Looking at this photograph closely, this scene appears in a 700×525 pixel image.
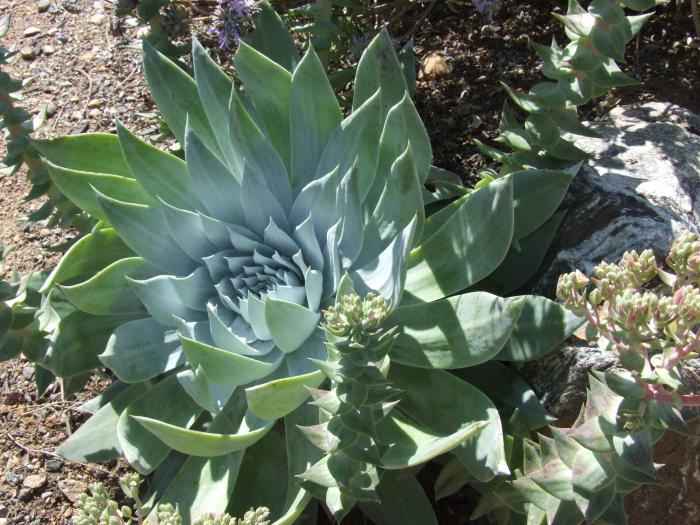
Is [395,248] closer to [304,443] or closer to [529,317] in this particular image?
[529,317]

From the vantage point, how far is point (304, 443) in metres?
1.72

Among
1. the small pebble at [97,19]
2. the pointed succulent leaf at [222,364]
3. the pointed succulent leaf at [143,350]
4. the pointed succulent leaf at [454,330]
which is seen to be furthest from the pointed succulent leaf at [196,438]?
the small pebble at [97,19]

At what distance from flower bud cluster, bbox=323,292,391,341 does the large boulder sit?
0.78 m

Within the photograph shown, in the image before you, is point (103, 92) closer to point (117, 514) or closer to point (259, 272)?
point (259, 272)

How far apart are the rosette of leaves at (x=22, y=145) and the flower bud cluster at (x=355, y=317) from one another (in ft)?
4.21

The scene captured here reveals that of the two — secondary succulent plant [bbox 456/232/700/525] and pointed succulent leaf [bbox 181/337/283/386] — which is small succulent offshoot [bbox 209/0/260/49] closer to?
pointed succulent leaf [bbox 181/337/283/386]

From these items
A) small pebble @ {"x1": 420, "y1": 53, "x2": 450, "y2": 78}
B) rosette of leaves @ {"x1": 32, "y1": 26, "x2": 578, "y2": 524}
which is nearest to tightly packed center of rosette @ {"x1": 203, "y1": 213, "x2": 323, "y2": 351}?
rosette of leaves @ {"x1": 32, "y1": 26, "x2": 578, "y2": 524}

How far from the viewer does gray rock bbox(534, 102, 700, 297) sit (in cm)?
190

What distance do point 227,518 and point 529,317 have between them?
0.83 m

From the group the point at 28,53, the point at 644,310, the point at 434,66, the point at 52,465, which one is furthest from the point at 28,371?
the point at 644,310

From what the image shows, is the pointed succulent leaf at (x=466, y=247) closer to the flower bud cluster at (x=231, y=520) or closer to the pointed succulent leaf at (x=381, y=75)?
the pointed succulent leaf at (x=381, y=75)

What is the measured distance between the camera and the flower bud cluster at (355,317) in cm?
118

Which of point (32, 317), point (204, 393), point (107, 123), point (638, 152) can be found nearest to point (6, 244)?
point (107, 123)

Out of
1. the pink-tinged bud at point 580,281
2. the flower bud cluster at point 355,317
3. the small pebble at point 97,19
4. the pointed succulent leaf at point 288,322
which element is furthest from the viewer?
the small pebble at point 97,19
